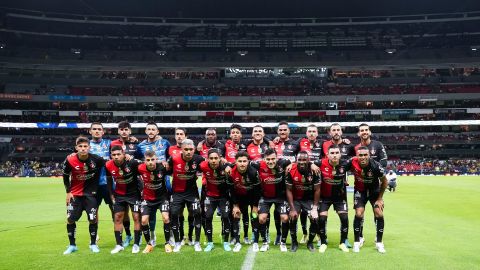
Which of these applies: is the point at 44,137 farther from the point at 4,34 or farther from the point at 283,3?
the point at 283,3

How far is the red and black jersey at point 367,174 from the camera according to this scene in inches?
Result: 338

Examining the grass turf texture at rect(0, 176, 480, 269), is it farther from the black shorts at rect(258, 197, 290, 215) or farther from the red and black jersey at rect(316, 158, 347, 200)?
the red and black jersey at rect(316, 158, 347, 200)

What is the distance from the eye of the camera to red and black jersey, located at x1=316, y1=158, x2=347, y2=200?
8719 millimetres

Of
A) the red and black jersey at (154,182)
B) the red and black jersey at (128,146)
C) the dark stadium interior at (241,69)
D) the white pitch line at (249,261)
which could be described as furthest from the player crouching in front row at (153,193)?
the dark stadium interior at (241,69)

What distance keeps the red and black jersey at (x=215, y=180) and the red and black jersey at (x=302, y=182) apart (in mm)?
1429

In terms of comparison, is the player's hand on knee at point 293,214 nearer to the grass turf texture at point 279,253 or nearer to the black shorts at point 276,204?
the black shorts at point 276,204

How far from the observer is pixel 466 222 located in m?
12.6

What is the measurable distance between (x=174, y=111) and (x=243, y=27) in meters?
19.5

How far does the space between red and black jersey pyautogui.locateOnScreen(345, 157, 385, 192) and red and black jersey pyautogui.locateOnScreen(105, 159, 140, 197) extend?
4699 millimetres

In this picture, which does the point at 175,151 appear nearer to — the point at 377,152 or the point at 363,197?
the point at 363,197

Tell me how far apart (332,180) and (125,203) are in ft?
15.2

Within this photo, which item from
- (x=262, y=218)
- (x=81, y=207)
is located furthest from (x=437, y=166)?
(x=81, y=207)

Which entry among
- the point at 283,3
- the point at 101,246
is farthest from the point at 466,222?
the point at 283,3

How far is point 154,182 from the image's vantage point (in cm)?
877
